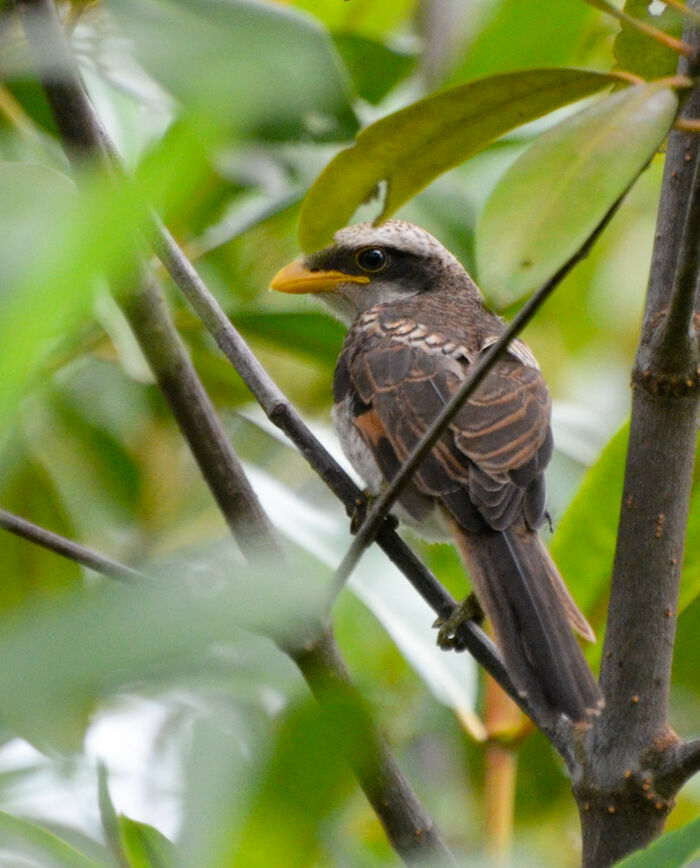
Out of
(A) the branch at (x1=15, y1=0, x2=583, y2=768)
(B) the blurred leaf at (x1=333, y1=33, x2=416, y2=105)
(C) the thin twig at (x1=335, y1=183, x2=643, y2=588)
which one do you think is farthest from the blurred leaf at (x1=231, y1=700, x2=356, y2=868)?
(B) the blurred leaf at (x1=333, y1=33, x2=416, y2=105)

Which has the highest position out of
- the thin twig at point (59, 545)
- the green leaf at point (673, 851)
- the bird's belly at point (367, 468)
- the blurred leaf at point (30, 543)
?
the green leaf at point (673, 851)

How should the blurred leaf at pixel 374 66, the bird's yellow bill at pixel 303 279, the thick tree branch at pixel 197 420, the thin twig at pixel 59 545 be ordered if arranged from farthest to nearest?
the bird's yellow bill at pixel 303 279 → the blurred leaf at pixel 374 66 → the thin twig at pixel 59 545 → the thick tree branch at pixel 197 420

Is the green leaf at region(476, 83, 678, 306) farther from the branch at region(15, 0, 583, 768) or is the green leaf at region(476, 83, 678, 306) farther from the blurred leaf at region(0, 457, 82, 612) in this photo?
the blurred leaf at region(0, 457, 82, 612)

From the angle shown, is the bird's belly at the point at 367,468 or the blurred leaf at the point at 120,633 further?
the bird's belly at the point at 367,468

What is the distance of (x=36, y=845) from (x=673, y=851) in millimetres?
629

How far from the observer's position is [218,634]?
78cm

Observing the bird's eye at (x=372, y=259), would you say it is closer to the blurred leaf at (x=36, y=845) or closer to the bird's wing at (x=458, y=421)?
the bird's wing at (x=458, y=421)

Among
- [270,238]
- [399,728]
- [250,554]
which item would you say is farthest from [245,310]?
[250,554]

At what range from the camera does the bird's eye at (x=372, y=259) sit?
411 centimetres

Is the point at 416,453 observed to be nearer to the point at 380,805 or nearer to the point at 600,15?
the point at 380,805

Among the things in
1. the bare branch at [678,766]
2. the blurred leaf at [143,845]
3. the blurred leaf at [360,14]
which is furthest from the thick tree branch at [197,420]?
the blurred leaf at [360,14]

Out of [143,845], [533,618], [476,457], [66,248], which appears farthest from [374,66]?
[66,248]

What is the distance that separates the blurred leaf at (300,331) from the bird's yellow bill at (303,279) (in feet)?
0.41

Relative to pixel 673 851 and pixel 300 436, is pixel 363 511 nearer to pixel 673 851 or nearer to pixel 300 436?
pixel 300 436
